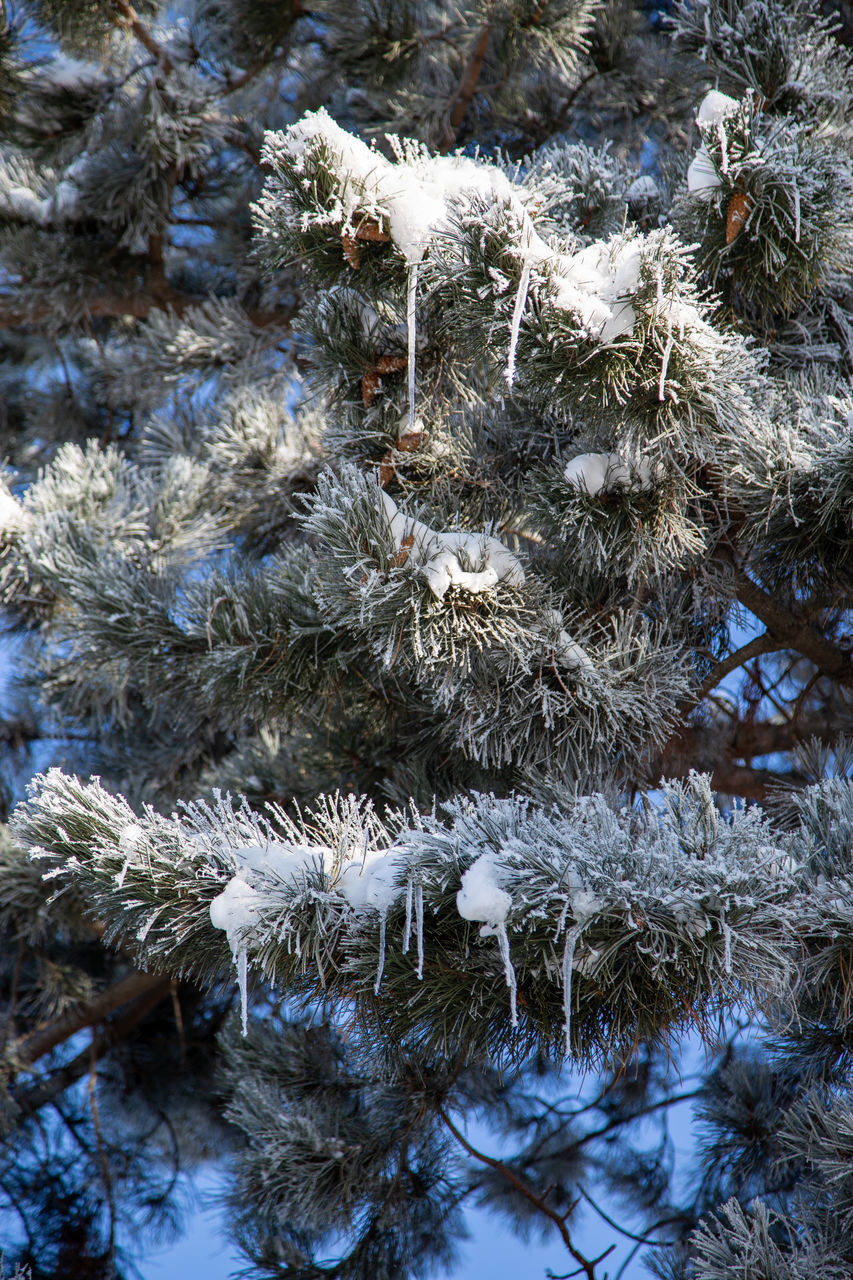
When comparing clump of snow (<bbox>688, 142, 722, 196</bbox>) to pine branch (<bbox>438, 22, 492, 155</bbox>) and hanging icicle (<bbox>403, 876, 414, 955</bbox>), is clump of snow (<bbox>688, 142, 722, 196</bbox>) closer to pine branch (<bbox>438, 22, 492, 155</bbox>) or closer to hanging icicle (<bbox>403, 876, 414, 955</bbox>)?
hanging icicle (<bbox>403, 876, 414, 955</bbox>)

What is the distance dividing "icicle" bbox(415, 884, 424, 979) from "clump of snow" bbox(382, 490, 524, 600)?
0.31 meters

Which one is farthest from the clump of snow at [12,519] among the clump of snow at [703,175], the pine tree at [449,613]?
the clump of snow at [703,175]

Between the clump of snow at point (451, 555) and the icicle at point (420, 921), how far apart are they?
0.31 m

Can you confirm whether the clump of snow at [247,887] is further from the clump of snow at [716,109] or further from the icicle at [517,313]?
the clump of snow at [716,109]

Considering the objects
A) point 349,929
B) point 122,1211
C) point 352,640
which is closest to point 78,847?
point 349,929

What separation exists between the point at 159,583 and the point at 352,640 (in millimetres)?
320

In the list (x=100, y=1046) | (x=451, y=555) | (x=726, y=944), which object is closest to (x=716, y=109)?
(x=451, y=555)

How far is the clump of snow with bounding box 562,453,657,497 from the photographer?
1175 mm

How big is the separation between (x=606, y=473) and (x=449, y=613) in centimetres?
25

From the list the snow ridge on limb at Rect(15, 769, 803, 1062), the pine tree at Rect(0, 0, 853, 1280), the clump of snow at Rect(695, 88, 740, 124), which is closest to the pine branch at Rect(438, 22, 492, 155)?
the pine tree at Rect(0, 0, 853, 1280)

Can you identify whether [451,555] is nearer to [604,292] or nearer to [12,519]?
[604,292]

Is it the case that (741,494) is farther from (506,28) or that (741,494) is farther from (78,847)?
(506,28)

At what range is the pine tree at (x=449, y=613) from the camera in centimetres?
99

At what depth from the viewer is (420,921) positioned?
0.93m
